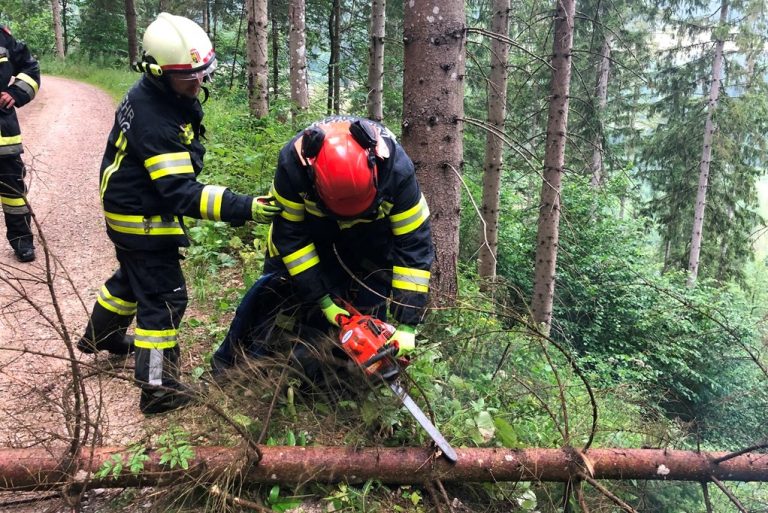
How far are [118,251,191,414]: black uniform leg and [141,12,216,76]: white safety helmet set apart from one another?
3.47ft

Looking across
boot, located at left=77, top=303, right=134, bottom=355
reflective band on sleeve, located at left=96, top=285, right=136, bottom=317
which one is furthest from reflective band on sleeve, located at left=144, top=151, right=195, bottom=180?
boot, located at left=77, top=303, right=134, bottom=355

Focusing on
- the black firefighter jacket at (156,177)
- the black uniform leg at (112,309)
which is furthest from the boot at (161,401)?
the black firefighter jacket at (156,177)

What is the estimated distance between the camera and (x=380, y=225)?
290cm

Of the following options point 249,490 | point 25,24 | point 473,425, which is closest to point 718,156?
point 473,425

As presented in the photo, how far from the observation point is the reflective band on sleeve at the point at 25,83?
4598mm

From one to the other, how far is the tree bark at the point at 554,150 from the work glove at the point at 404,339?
4.79 metres

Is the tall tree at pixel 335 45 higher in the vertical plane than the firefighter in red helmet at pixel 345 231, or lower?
higher

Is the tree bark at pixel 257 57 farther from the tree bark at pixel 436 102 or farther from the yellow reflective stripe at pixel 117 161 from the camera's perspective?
the yellow reflective stripe at pixel 117 161

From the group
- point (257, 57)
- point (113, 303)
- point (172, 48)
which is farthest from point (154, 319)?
point (257, 57)

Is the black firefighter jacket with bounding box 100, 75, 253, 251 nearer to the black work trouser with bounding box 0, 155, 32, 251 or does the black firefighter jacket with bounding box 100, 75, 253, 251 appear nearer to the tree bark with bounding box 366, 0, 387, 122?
the black work trouser with bounding box 0, 155, 32, 251

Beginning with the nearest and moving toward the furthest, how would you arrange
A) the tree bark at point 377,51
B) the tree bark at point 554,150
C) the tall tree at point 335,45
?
1. the tree bark at point 554,150
2. the tree bark at point 377,51
3. the tall tree at point 335,45

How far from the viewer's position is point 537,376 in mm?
3949

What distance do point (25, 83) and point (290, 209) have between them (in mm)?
3703

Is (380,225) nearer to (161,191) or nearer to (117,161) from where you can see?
(161,191)
